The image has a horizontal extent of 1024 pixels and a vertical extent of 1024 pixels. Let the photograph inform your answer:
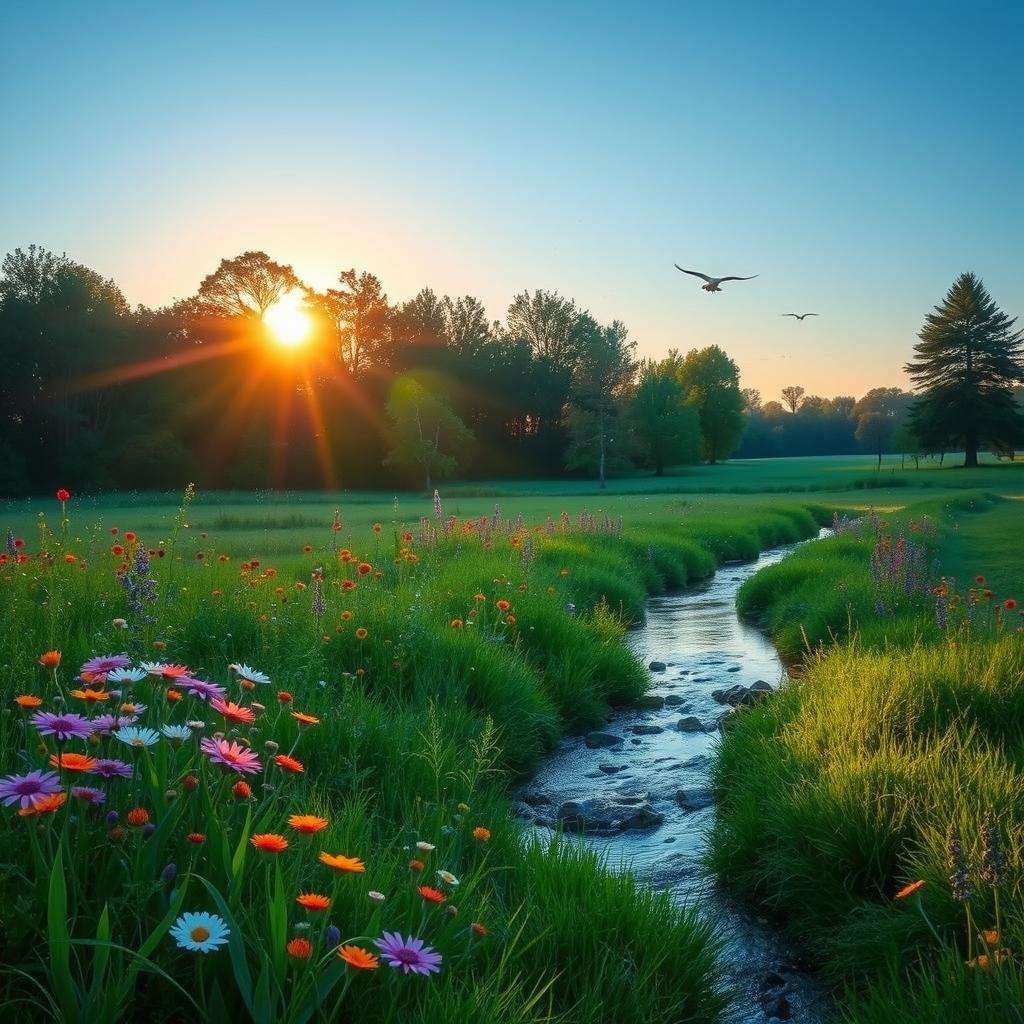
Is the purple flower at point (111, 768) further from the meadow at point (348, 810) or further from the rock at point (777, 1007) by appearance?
the rock at point (777, 1007)

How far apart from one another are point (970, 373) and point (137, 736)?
2712 inches

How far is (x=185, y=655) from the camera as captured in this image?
6.42 metres

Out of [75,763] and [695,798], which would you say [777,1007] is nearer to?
[695,798]

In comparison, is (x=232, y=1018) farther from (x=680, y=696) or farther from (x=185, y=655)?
(x=680, y=696)

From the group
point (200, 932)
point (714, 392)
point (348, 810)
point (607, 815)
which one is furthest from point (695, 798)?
point (714, 392)

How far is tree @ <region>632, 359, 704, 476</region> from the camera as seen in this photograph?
73125mm

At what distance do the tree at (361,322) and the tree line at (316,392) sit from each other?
0.48ft

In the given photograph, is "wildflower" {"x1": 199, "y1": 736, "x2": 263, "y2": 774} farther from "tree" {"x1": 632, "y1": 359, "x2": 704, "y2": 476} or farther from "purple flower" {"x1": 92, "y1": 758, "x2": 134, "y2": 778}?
"tree" {"x1": 632, "y1": 359, "x2": 704, "y2": 476}

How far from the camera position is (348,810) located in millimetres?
3773

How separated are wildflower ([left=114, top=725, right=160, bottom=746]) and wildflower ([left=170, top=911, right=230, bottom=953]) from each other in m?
0.71

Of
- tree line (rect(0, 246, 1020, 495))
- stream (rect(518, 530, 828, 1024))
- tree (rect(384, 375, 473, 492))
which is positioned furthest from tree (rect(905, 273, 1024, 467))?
stream (rect(518, 530, 828, 1024))

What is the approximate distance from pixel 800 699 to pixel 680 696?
234 cm

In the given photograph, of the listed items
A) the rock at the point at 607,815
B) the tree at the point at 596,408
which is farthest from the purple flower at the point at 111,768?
the tree at the point at 596,408

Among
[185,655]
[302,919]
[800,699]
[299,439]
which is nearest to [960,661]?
[800,699]
